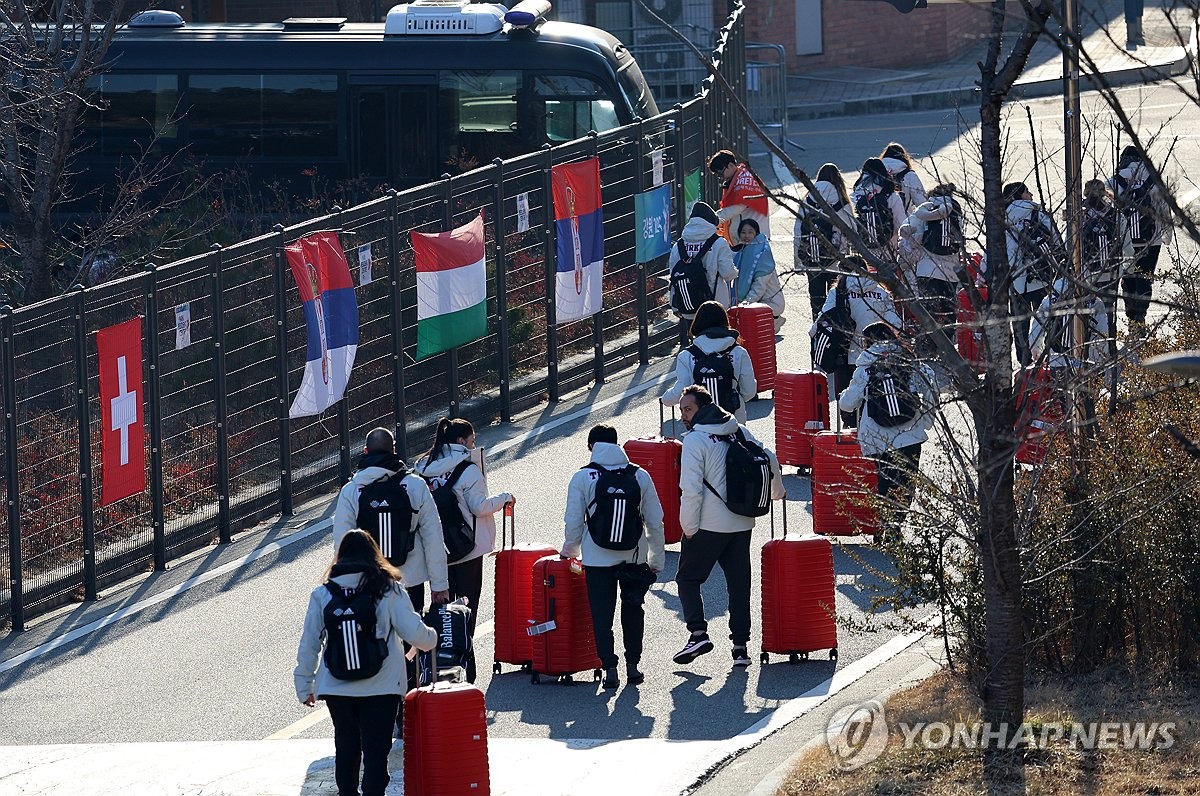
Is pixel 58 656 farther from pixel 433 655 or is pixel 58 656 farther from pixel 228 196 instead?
pixel 228 196

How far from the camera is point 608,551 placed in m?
10.7

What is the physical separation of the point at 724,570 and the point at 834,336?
4597mm

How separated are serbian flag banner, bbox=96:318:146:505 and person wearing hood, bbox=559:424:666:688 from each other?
158 inches

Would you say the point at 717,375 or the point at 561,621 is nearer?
the point at 561,621

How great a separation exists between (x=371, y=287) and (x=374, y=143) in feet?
25.7

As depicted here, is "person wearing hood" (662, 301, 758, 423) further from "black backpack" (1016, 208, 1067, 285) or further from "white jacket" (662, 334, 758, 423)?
"black backpack" (1016, 208, 1067, 285)

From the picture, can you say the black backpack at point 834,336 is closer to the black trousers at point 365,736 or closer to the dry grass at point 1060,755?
the dry grass at point 1060,755

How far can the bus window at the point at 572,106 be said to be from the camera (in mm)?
22984

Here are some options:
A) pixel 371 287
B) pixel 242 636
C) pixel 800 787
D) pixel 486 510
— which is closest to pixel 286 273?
pixel 371 287

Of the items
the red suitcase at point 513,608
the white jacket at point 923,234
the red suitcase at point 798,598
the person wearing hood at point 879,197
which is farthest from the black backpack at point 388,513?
the person wearing hood at point 879,197

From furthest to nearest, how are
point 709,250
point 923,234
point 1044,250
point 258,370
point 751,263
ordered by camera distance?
point 751,263 → point 923,234 → point 709,250 → point 258,370 → point 1044,250

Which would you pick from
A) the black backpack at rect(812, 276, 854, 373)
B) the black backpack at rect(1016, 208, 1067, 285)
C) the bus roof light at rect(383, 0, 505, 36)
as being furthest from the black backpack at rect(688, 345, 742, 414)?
the bus roof light at rect(383, 0, 505, 36)

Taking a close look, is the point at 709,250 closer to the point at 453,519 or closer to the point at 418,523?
the point at 453,519

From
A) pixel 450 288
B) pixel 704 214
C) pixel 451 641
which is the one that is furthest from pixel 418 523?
pixel 704 214
